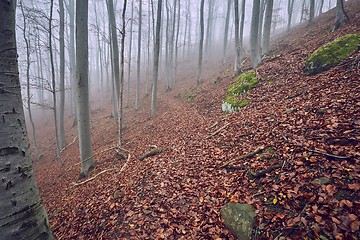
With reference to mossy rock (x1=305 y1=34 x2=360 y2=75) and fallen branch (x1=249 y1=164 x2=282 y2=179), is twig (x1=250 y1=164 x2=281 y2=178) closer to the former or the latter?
fallen branch (x1=249 y1=164 x2=282 y2=179)

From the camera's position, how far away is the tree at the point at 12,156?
1638 mm

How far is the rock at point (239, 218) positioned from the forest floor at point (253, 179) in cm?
11

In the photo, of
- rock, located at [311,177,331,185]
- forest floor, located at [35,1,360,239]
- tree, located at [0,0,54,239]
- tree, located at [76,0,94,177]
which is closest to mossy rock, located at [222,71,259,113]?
forest floor, located at [35,1,360,239]

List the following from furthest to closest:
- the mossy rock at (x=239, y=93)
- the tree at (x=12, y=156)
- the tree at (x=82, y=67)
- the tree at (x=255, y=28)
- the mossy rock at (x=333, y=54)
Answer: the tree at (x=255, y=28)
the mossy rock at (x=239, y=93)
the mossy rock at (x=333, y=54)
the tree at (x=82, y=67)
the tree at (x=12, y=156)

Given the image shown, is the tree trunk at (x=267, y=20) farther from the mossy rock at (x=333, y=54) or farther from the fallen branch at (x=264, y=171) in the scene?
the fallen branch at (x=264, y=171)

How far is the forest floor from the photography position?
2818mm

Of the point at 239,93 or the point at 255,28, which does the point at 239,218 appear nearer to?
the point at 239,93

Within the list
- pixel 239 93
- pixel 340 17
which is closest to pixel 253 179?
pixel 239 93

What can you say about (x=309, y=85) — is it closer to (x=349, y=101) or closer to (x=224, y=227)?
(x=349, y=101)

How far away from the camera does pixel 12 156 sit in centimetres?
170

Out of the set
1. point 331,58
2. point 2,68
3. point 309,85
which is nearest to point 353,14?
point 331,58

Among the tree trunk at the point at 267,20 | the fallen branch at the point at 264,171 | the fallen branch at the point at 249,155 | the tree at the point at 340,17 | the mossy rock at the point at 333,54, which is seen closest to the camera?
the fallen branch at the point at 264,171

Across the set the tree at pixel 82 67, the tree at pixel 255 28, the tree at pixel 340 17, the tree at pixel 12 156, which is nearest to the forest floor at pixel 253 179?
the tree at pixel 82 67

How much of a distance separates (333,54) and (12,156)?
376 inches
